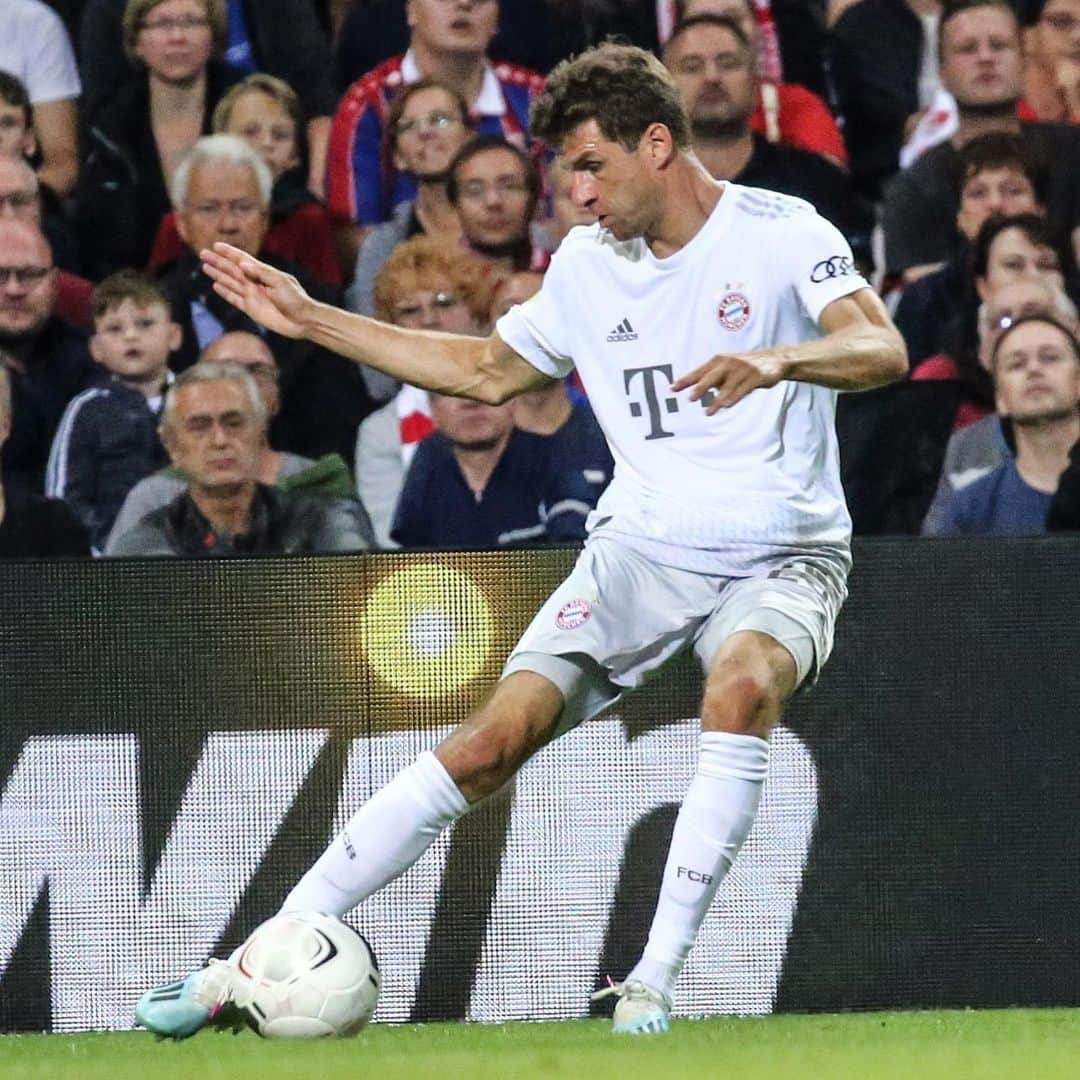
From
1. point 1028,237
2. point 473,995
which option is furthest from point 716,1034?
point 1028,237

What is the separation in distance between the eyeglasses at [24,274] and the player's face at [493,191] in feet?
5.25

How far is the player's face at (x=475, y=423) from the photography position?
23.9ft

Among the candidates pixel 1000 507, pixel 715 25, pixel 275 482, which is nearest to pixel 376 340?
pixel 275 482

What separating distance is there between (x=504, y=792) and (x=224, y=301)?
9.81 feet

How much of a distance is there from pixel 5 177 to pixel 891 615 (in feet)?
13.7

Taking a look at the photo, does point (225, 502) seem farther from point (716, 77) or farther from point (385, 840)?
point (716, 77)

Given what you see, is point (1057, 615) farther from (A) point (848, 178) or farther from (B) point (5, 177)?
(B) point (5, 177)

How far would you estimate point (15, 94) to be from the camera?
335 inches

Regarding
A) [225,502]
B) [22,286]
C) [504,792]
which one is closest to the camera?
[504,792]

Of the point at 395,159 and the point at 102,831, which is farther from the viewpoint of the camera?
the point at 395,159

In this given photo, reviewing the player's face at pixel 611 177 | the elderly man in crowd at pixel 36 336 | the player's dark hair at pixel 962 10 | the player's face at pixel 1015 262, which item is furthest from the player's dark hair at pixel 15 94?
the player's face at pixel 611 177

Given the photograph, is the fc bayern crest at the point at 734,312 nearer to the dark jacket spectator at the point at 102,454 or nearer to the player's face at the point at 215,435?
the player's face at the point at 215,435

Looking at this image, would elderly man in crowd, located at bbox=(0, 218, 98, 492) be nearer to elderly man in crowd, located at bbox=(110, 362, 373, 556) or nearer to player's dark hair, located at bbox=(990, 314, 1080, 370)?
elderly man in crowd, located at bbox=(110, 362, 373, 556)

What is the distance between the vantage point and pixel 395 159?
860cm
